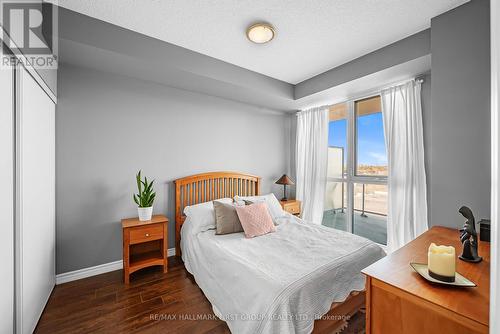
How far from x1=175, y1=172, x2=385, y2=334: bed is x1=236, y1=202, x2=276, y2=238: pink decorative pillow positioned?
0.32 ft

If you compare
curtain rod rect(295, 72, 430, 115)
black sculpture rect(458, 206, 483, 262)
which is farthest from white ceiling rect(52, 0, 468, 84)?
black sculpture rect(458, 206, 483, 262)

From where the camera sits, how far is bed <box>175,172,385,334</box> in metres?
1.42

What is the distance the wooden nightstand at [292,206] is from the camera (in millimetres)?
3766

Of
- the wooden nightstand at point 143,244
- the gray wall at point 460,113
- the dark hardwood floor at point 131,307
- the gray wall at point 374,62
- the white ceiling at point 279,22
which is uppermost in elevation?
the white ceiling at point 279,22

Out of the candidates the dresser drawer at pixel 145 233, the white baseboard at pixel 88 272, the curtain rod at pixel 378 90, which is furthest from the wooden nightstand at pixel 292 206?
the white baseboard at pixel 88 272

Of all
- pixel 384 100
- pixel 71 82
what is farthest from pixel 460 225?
pixel 71 82

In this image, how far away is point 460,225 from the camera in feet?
5.94

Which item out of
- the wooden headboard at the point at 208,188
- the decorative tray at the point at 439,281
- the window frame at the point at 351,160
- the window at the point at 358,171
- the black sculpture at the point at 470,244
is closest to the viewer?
the decorative tray at the point at 439,281

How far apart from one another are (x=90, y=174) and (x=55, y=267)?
101 centimetres

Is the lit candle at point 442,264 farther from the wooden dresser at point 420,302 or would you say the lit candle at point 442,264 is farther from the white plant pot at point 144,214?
the white plant pot at point 144,214

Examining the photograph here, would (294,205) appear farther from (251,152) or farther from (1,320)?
(1,320)

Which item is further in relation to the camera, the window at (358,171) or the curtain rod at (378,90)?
the window at (358,171)

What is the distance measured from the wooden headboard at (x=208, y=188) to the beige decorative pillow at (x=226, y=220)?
65cm

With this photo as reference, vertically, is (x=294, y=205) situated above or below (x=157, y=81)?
below
